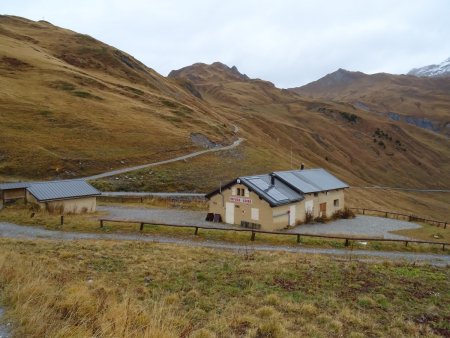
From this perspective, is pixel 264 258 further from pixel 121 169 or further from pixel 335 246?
pixel 121 169

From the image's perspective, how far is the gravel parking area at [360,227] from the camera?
43.0 metres

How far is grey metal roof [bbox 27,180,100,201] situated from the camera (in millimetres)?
41656

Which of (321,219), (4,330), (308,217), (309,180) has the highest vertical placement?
(309,180)

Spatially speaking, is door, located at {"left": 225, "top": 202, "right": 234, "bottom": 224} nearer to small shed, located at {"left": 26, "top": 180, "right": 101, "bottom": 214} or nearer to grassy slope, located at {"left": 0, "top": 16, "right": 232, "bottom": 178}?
small shed, located at {"left": 26, "top": 180, "right": 101, "bottom": 214}

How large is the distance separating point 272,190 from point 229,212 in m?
5.34

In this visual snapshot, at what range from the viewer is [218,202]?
46.2m

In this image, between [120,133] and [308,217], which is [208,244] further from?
[120,133]

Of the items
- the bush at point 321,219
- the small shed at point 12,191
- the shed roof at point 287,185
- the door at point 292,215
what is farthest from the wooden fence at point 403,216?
the small shed at point 12,191

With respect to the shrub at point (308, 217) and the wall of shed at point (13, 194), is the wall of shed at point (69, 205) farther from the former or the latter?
the shrub at point (308, 217)

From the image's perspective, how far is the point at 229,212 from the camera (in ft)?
149

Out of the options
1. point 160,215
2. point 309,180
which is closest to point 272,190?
point 309,180

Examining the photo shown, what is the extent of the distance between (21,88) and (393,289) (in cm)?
10286

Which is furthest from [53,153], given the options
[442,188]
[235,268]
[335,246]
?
[442,188]

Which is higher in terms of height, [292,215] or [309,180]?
[309,180]
